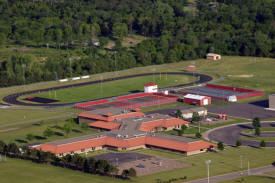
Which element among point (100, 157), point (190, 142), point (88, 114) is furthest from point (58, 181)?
point (88, 114)

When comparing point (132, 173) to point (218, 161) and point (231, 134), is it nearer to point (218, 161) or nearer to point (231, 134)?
point (218, 161)

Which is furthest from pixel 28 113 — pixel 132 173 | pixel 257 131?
pixel 132 173

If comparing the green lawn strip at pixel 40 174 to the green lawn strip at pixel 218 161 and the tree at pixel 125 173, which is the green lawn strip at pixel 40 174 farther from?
the green lawn strip at pixel 218 161

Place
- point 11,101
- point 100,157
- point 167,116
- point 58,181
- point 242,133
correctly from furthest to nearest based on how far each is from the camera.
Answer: point 11,101 → point 167,116 → point 242,133 → point 100,157 → point 58,181

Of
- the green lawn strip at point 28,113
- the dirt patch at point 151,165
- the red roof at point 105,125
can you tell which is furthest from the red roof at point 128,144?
the green lawn strip at point 28,113

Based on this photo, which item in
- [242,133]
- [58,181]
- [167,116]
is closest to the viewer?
[58,181]

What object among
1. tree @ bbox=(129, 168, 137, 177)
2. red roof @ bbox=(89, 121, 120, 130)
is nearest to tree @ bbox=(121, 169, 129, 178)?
tree @ bbox=(129, 168, 137, 177)

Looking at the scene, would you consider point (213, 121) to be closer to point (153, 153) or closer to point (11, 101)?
point (153, 153)
